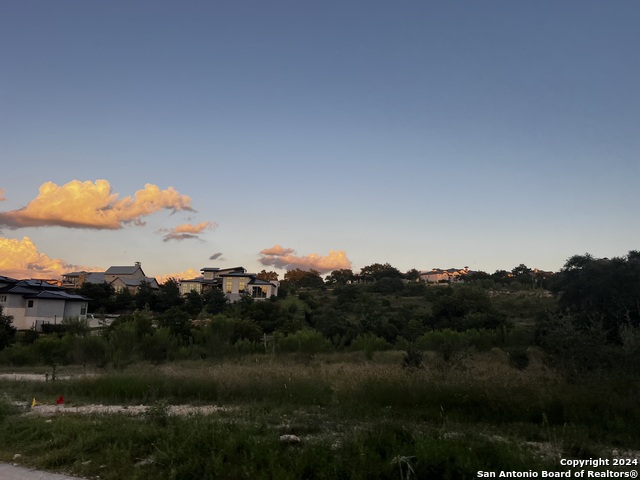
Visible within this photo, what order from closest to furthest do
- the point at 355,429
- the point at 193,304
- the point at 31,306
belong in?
1. the point at 355,429
2. the point at 31,306
3. the point at 193,304

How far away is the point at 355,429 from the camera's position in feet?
24.4

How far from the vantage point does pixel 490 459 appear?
5625mm

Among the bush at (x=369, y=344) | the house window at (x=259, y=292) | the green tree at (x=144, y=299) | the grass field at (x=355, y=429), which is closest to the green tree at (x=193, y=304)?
the green tree at (x=144, y=299)

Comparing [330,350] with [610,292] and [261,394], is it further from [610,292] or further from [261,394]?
[610,292]

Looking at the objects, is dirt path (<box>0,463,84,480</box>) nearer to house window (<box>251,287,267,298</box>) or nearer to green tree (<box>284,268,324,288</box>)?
house window (<box>251,287,267,298</box>)

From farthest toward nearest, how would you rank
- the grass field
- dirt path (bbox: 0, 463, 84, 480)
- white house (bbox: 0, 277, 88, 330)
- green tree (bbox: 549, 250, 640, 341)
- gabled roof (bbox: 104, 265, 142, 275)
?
1. gabled roof (bbox: 104, 265, 142, 275)
2. white house (bbox: 0, 277, 88, 330)
3. green tree (bbox: 549, 250, 640, 341)
4. dirt path (bbox: 0, 463, 84, 480)
5. the grass field

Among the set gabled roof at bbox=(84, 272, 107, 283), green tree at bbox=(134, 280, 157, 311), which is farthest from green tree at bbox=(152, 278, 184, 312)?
gabled roof at bbox=(84, 272, 107, 283)

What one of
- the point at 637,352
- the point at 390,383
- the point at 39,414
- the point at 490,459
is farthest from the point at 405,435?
the point at 39,414

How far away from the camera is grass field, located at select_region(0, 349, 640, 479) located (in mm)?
5754

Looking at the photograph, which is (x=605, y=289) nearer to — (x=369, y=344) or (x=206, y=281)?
(x=369, y=344)

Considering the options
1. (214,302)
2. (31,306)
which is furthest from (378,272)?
(31,306)

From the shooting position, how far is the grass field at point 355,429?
18.9 feet

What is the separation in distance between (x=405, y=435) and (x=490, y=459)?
52.0 inches

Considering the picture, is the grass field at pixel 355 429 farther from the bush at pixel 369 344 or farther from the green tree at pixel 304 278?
the green tree at pixel 304 278
